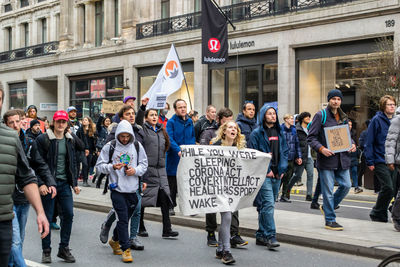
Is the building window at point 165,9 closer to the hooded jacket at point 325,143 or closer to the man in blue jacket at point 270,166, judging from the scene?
the hooded jacket at point 325,143

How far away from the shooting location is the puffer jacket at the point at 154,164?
342 inches

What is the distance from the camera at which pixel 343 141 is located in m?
8.96

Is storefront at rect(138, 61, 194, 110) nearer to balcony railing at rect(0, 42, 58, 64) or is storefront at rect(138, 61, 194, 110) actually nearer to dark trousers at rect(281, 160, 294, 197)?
balcony railing at rect(0, 42, 58, 64)

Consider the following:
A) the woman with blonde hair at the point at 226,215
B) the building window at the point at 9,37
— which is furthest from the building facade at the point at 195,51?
the woman with blonde hair at the point at 226,215

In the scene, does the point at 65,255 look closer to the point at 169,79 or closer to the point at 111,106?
the point at 169,79

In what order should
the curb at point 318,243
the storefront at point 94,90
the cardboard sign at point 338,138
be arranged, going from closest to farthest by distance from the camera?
the curb at point 318,243
the cardboard sign at point 338,138
the storefront at point 94,90

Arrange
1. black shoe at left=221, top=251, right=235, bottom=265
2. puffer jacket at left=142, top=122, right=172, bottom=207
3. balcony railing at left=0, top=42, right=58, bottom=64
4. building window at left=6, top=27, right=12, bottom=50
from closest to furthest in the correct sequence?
black shoe at left=221, top=251, right=235, bottom=265 → puffer jacket at left=142, top=122, right=172, bottom=207 → balcony railing at left=0, top=42, right=58, bottom=64 → building window at left=6, top=27, right=12, bottom=50

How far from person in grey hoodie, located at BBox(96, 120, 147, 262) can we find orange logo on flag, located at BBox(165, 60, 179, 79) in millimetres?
6538

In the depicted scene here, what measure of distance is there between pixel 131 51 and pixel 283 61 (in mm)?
9635

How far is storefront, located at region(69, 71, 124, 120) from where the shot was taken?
31.3 metres

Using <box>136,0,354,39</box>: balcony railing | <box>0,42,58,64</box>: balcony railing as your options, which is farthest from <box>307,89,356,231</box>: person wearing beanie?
<box>0,42,58,64</box>: balcony railing

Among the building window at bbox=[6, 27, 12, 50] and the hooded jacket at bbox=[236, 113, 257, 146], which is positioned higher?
the building window at bbox=[6, 27, 12, 50]

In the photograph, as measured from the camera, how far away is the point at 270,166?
27.0ft

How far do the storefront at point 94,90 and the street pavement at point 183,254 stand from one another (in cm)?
2132
